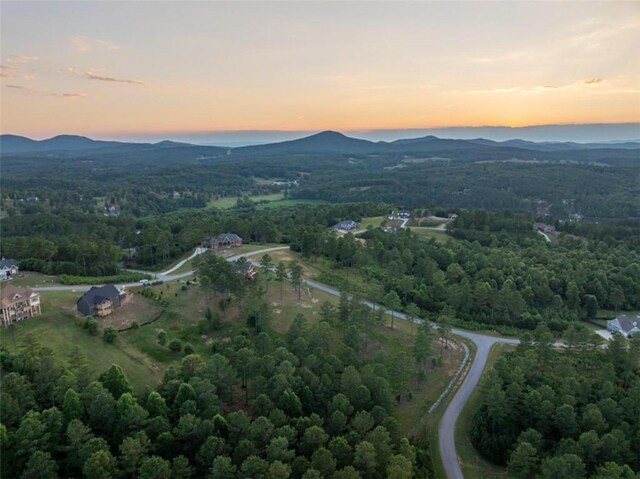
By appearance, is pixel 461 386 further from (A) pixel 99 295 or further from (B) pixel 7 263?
(B) pixel 7 263

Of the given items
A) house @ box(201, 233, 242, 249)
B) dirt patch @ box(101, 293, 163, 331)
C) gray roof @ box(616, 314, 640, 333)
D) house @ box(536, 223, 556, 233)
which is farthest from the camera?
Result: house @ box(536, 223, 556, 233)

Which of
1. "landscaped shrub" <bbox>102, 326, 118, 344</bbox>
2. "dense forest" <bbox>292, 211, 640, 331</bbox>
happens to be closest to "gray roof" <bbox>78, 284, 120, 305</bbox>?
"landscaped shrub" <bbox>102, 326, 118, 344</bbox>

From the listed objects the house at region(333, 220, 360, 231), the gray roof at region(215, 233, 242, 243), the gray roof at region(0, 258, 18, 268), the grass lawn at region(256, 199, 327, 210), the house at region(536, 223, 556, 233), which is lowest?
the grass lawn at region(256, 199, 327, 210)

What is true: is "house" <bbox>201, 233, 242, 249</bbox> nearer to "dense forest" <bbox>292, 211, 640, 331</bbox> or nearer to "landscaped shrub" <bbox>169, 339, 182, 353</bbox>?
"dense forest" <bbox>292, 211, 640, 331</bbox>

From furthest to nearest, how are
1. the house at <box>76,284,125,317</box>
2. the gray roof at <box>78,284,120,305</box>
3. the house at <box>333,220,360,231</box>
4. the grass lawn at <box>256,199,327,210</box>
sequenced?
the grass lawn at <box>256,199,327,210</box> < the house at <box>333,220,360,231</box> < the gray roof at <box>78,284,120,305</box> < the house at <box>76,284,125,317</box>

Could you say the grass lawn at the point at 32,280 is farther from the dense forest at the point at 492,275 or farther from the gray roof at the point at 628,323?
the gray roof at the point at 628,323

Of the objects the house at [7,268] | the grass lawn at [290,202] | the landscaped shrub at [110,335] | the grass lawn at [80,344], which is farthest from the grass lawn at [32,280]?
the grass lawn at [290,202]
